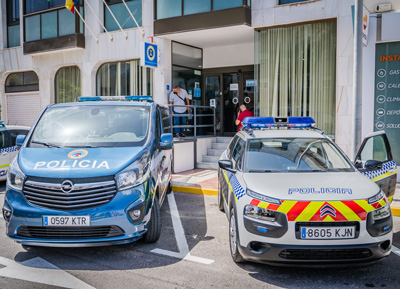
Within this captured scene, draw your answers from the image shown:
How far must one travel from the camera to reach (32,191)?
4.65m

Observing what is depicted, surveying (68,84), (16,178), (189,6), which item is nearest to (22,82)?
(68,84)

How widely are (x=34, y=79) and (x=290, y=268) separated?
52.2 ft

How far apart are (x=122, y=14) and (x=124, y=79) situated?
2289mm

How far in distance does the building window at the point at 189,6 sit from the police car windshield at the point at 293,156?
270 inches

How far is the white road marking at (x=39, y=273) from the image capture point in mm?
4109

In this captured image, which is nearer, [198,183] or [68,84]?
[198,183]

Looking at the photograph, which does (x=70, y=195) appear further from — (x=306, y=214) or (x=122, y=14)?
(x=122, y=14)

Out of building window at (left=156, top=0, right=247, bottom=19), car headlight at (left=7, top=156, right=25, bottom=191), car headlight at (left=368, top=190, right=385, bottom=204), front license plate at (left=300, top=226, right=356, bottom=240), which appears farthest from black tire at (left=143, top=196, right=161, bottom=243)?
building window at (left=156, top=0, right=247, bottom=19)

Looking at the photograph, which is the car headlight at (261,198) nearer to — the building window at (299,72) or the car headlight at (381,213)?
the car headlight at (381,213)

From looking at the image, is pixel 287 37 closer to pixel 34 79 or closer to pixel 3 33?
pixel 34 79

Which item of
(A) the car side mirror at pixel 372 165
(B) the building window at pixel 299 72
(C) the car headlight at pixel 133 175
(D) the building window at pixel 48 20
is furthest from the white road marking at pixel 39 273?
(D) the building window at pixel 48 20

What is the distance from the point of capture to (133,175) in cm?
484

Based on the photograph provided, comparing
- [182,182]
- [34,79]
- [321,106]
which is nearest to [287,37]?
[321,106]

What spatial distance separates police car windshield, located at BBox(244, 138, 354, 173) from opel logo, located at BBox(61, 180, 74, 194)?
6.96 feet
